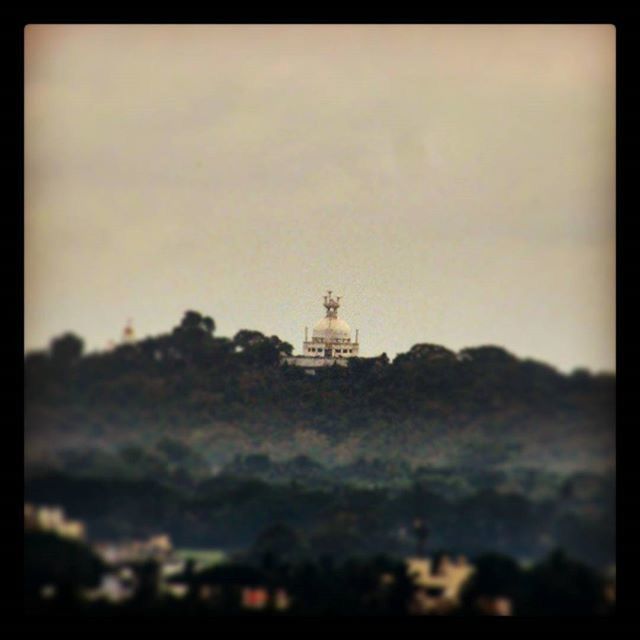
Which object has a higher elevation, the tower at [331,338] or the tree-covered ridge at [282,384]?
the tower at [331,338]

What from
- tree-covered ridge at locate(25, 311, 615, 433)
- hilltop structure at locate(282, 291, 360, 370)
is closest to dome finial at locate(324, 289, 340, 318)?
hilltop structure at locate(282, 291, 360, 370)

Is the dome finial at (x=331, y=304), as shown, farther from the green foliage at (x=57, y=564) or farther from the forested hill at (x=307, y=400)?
the green foliage at (x=57, y=564)

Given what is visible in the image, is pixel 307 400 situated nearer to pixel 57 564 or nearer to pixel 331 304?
pixel 331 304

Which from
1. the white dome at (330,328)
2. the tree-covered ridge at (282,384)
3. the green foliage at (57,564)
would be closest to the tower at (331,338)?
the white dome at (330,328)

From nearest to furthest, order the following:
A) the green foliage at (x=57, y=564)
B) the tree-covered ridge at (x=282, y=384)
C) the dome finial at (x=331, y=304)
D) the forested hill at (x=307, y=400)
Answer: the green foliage at (x=57, y=564) < the forested hill at (x=307, y=400) < the tree-covered ridge at (x=282, y=384) < the dome finial at (x=331, y=304)

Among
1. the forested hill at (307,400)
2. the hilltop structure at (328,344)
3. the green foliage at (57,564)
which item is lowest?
the green foliage at (57,564)

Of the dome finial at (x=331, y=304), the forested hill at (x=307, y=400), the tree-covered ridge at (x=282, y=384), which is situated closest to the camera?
the forested hill at (x=307, y=400)

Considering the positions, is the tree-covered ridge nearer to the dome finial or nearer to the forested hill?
the forested hill

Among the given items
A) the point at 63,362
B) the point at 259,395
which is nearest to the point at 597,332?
the point at 63,362
